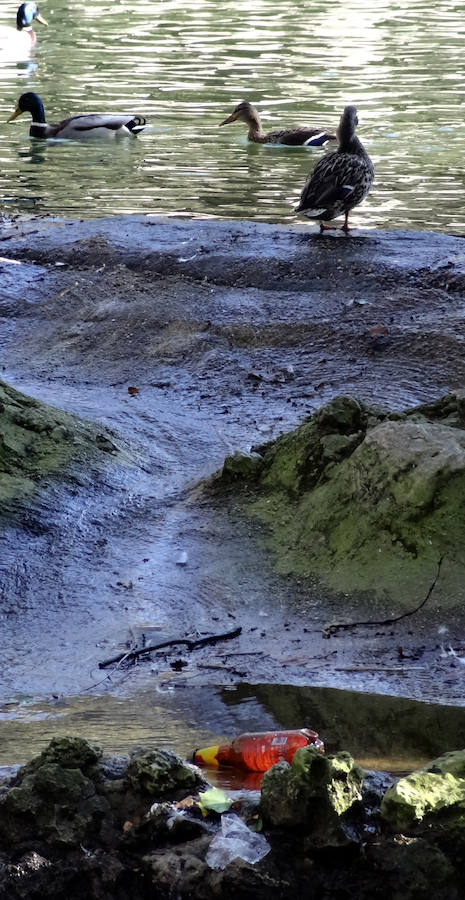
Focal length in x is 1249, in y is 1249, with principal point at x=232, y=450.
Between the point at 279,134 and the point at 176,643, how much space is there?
1310cm

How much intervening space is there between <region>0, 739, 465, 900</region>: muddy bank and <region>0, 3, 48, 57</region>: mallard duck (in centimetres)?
2444

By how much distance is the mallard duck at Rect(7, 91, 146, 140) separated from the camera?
57.1 feet

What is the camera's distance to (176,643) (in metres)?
4.96

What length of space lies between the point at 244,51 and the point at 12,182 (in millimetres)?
11070

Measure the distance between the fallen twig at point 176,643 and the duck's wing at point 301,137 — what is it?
41.2 feet

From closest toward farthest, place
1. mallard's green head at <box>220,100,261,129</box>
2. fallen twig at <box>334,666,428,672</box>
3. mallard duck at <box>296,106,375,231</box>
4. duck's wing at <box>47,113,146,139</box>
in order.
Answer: fallen twig at <box>334,666,428,672</box>
mallard duck at <box>296,106,375,231</box>
mallard's green head at <box>220,100,261,129</box>
duck's wing at <box>47,113,146,139</box>

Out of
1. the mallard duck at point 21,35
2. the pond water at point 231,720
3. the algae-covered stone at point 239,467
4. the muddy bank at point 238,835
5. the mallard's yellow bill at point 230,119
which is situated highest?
the muddy bank at point 238,835

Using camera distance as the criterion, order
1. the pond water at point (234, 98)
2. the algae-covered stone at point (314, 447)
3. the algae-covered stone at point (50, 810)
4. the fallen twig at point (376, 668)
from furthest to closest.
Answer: the pond water at point (234, 98), the algae-covered stone at point (314, 447), the fallen twig at point (376, 668), the algae-covered stone at point (50, 810)

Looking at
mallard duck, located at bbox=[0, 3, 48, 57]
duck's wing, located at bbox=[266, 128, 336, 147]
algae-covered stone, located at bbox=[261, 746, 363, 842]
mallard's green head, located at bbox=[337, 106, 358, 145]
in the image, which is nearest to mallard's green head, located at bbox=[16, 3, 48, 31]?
mallard duck, located at bbox=[0, 3, 48, 57]

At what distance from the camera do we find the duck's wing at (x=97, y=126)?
17.4 metres

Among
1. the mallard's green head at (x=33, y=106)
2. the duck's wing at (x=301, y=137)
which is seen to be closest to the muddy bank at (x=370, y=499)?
the duck's wing at (x=301, y=137)

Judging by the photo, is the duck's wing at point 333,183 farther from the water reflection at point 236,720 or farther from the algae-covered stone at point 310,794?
the algae-covered stone at point 310,794

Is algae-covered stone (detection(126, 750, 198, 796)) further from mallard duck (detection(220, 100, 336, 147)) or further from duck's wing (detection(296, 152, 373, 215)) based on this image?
mallard duck (detection(220, 100, 336, 147))

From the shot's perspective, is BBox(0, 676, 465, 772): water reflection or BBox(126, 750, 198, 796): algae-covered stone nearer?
BBox(126, 750, 198, 796): algae-covered stone
